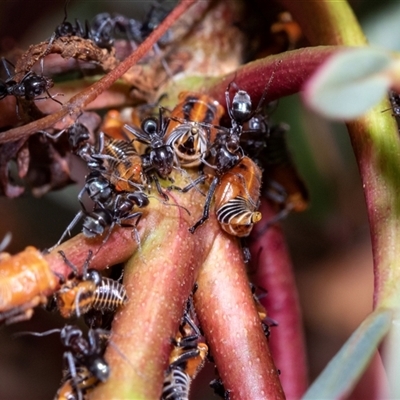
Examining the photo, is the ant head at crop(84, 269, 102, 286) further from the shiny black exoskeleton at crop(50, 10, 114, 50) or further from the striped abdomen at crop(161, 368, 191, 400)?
the shiny black exoskeleton at crop(50, 10, 114, 50)

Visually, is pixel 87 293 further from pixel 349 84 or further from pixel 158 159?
pixel 349 84

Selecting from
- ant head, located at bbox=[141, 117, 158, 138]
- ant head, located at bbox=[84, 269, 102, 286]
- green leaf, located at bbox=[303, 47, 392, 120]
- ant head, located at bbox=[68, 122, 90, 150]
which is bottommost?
green leaf, located at bbox=[303, 47, 392, 120]

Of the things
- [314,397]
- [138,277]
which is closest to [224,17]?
[138,277]

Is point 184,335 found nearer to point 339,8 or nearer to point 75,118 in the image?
point 75,118

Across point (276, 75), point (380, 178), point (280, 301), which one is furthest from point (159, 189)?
point (280, 301)

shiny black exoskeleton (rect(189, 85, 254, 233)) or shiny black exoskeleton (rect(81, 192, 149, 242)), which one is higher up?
shiny black exoskeleton (rect(189, 85, 254, 233))

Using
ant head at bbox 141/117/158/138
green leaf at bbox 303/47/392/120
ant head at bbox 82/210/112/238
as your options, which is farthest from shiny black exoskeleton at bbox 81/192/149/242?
green leaf at bbox 303/47/392/120

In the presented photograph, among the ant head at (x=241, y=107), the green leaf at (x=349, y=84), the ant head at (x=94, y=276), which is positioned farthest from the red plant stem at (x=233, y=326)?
the green leaf at (x=349, y=84)
